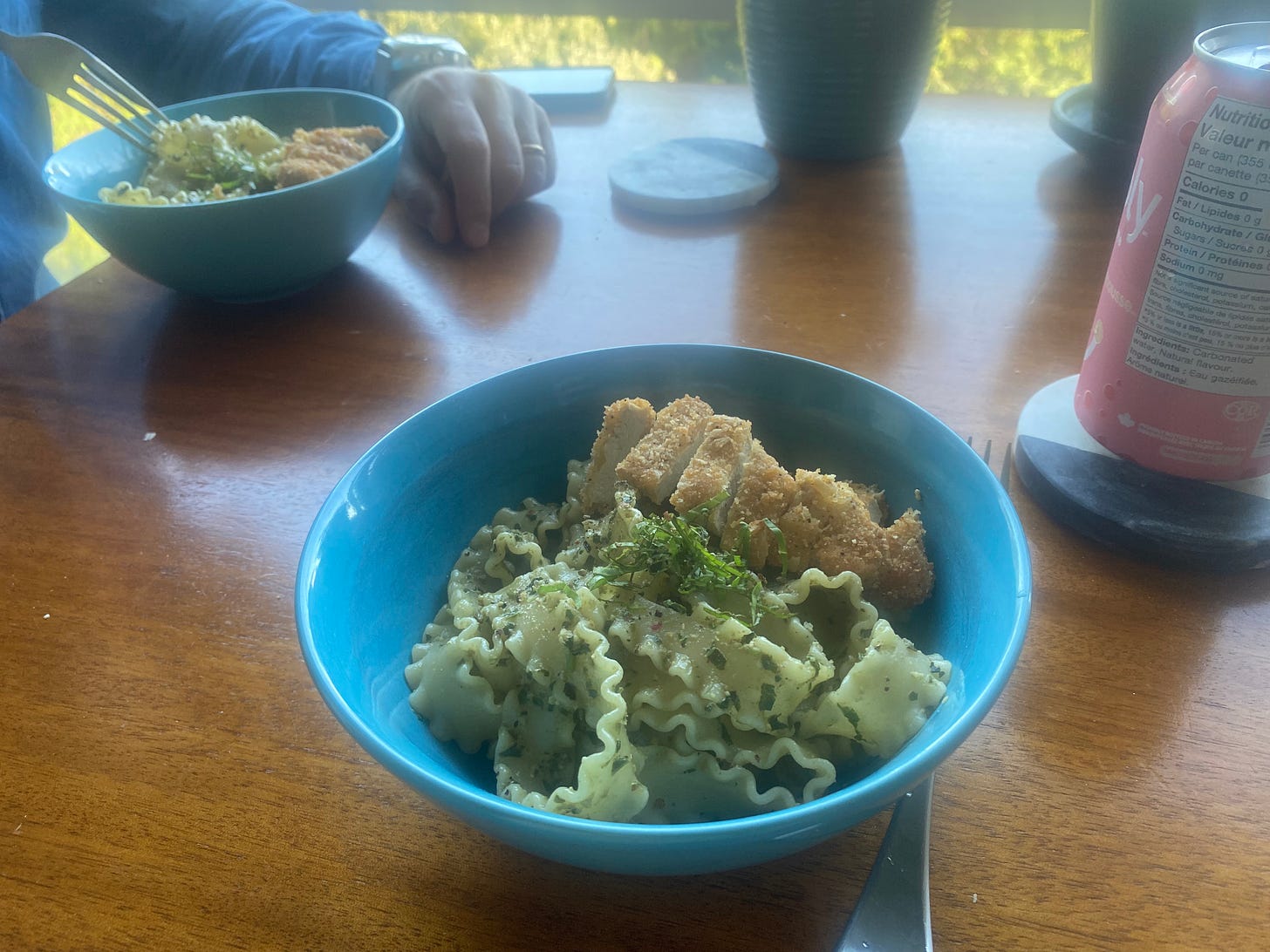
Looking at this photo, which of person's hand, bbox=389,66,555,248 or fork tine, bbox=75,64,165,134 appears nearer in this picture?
fork tine, bbox=75,64,165,134

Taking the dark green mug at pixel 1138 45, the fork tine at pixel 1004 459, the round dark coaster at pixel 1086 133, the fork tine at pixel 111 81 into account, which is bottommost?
the fork tine at pixel 1004 459

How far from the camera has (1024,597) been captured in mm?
628

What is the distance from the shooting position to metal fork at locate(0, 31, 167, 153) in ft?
4.71

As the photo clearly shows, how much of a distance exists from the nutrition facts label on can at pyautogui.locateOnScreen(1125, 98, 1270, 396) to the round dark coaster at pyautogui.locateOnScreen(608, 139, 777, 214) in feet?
2.91

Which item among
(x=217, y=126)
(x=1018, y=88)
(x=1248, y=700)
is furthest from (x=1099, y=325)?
(x=1018, y=88)

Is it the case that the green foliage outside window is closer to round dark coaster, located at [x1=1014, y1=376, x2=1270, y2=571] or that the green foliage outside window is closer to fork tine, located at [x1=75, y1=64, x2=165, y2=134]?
fork tine, located at [x1=75, y1=64, x2=165, y2=134]

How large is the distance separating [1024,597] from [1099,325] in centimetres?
48

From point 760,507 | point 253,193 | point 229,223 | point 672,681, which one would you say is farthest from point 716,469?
point 253,193

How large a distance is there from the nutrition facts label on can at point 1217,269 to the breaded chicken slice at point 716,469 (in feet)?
1.40

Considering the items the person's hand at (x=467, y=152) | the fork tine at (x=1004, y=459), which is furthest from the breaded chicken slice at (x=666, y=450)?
the person's hand at (x=467, y=152)

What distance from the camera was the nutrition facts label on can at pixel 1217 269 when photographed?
0.77 meters

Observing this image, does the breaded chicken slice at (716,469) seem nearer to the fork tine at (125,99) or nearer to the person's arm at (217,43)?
the fork tine at (125,99)

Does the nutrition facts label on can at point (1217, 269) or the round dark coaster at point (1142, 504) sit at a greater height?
the nutrition facts label on can at point (1217, 269)

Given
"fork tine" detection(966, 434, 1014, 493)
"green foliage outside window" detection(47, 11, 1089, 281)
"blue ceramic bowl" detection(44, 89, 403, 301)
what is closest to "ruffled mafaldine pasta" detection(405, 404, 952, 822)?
"fork tine" detection(966, 434, 1014, 493)
